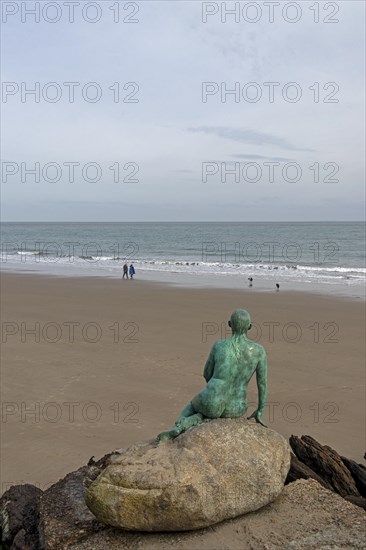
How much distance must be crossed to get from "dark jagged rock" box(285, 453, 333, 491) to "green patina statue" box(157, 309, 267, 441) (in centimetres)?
142

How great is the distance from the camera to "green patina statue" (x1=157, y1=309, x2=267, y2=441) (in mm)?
6043

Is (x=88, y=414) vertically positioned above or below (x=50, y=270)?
below

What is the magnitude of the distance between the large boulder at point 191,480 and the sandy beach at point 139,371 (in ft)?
13.5

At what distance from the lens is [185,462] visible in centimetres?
544

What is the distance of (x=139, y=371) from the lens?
14914 millimetres

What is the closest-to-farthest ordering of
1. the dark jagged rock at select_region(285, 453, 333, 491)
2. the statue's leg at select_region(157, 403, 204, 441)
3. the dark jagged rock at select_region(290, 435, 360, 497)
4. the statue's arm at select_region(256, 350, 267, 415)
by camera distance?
the statue's leg at select_region(157, 403, 204, 441) < the statue's arm at select_region(256, 350, 267, 415) < the dark jagged rock at select_region(285, 453, 333, 491) < the dark jagged rock at select_region(290, 435, 360, 497)

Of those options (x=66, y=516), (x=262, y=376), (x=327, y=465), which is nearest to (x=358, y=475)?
(x=327, y=465)

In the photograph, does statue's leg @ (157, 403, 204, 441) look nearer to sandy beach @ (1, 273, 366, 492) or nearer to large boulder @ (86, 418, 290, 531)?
large boulder @ (86, 418, 290, 531)

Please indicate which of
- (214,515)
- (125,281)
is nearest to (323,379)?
(214,515)

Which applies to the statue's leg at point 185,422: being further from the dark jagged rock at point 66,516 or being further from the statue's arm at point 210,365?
the dark jagged rock at point 66,516

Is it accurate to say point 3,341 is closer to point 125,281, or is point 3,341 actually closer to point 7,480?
point 7,480

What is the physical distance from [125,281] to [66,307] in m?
11.2

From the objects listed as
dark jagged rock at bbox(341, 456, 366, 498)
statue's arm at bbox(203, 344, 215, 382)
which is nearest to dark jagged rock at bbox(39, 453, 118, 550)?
statue's arm at bbox(203, 344, 215, 382)

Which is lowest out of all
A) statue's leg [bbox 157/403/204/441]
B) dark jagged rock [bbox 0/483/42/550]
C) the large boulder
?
dark jagged rock [bbox 0/483/42/550]
